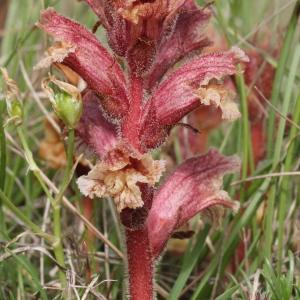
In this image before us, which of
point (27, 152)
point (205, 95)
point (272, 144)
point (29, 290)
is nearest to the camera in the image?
point (205, 95)

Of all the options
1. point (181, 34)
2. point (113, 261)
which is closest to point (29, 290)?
point (113, 261)

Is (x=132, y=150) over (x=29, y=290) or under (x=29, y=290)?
over

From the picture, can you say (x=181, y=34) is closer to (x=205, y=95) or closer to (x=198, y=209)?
(x=205, y=95)

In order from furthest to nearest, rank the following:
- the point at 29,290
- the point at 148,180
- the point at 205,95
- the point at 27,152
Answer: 1. the point at 29,290
2. the point at 27,152
3. the point at 205,95
4. the point at 148,180

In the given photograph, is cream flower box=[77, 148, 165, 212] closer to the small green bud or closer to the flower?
the flower

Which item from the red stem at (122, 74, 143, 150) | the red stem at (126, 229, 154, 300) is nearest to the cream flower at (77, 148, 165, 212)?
the red stem at (122, 74, 143, 150)

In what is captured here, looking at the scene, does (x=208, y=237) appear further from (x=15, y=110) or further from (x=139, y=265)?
(x=15, y=110)

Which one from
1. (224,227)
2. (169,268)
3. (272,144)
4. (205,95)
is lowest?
(169,268)

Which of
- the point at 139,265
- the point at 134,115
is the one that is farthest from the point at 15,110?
the point at 139,265
